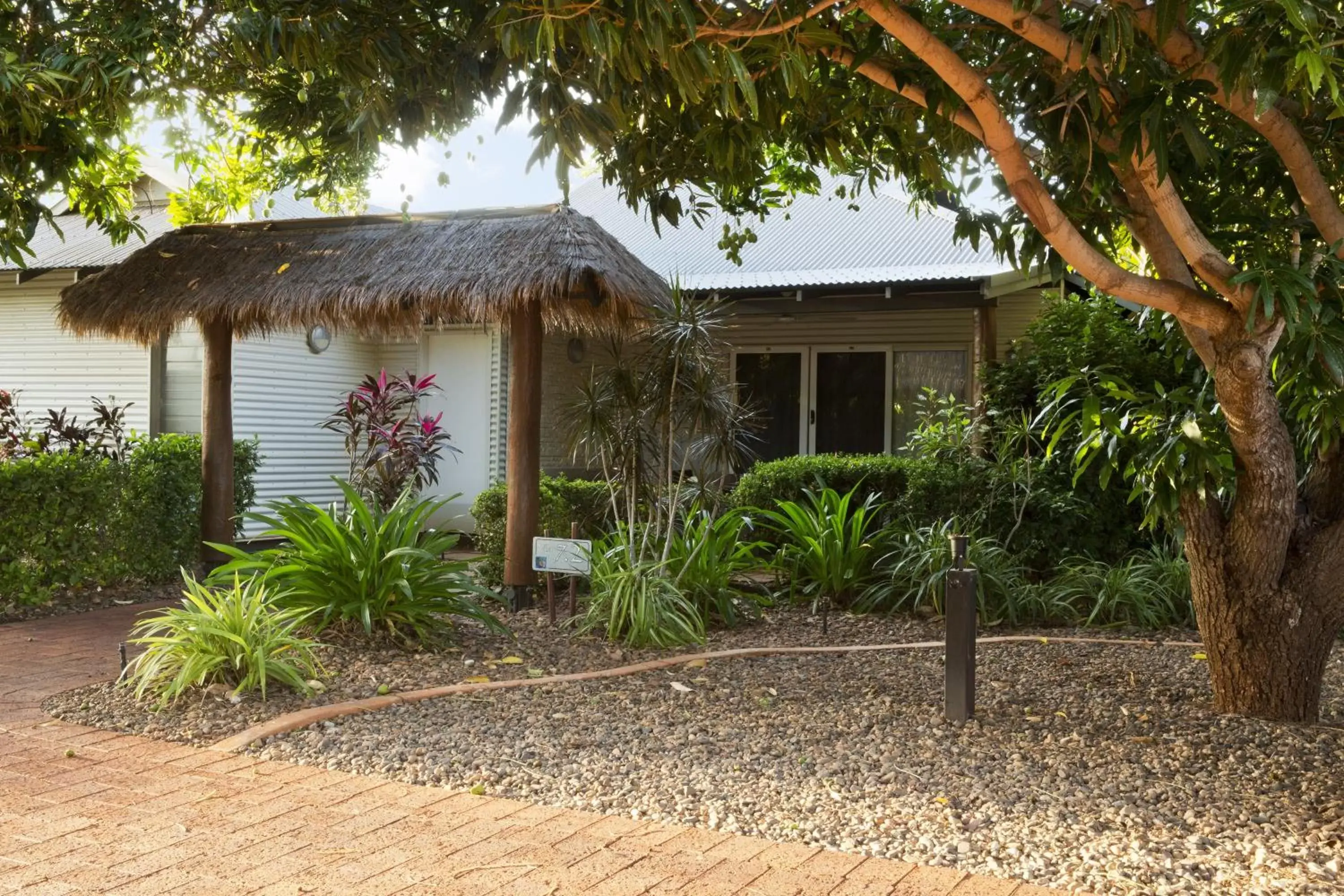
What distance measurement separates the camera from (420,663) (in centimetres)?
661

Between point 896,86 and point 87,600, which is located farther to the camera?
point 87,600

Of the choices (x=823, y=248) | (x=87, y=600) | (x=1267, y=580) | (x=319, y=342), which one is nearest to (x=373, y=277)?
(x=87, y=600)

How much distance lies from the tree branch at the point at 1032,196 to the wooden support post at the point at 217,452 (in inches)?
276

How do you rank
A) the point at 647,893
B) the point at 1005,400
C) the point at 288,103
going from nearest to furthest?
the point at 647,893 < the point at 288,103 < the point at 1005,400

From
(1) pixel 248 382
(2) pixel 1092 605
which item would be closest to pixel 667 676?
(2) pixel 1092 605

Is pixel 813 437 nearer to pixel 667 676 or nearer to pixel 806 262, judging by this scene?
pixel 806 262

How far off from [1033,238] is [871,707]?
2.47 m

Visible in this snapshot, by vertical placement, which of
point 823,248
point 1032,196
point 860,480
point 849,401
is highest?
point 823,248

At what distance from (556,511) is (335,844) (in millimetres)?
5942

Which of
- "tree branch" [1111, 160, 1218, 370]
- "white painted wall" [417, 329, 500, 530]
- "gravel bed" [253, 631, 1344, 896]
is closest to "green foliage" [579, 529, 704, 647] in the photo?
"gravel bed" [253, 631, 1344, 896]

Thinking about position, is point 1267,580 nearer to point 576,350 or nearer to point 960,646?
point 960,646

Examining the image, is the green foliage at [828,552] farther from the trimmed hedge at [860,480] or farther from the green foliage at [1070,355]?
the green foliage at [1070,355]

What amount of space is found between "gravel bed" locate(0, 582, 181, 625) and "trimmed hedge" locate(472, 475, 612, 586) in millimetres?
2504

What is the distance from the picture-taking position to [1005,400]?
10.5 metres
